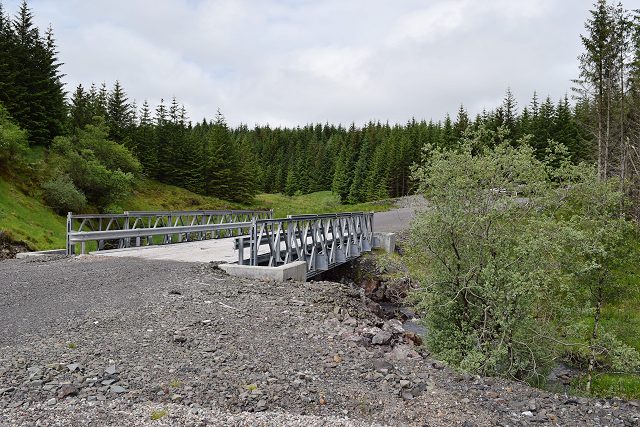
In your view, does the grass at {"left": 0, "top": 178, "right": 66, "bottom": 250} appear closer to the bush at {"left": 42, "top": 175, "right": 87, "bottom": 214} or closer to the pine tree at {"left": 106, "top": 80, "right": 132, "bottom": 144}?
the bush at {"left": 42, "top": 175, "right": 87, "bottom": 214}

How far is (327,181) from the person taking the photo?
83.3 m

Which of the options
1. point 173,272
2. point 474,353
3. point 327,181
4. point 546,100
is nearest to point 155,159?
point 327,181

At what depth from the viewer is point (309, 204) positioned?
6869cm

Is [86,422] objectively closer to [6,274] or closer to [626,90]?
[6,274]

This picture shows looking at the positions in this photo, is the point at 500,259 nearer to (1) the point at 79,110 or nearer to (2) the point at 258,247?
(2) the point at 258,247

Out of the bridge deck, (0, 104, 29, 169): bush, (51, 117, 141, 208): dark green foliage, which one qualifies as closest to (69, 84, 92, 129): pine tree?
(51, 117, 141, 208): dark green foliage

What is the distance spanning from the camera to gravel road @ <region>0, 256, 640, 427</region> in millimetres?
4930

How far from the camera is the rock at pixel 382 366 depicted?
6.39 m

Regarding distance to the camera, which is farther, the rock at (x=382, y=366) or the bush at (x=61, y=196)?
the bush at (x=61, y=196)

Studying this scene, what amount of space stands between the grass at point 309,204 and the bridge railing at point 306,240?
25.5 meters

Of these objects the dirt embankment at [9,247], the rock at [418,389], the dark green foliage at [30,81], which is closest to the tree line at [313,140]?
the dark green foliage at [30,81]

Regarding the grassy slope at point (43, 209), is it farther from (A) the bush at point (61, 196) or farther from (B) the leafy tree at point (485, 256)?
(B) the leafy tree at point (485, 256)

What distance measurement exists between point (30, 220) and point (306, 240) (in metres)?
17.6

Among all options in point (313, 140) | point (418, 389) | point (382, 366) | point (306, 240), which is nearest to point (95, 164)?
point (306, 240)
